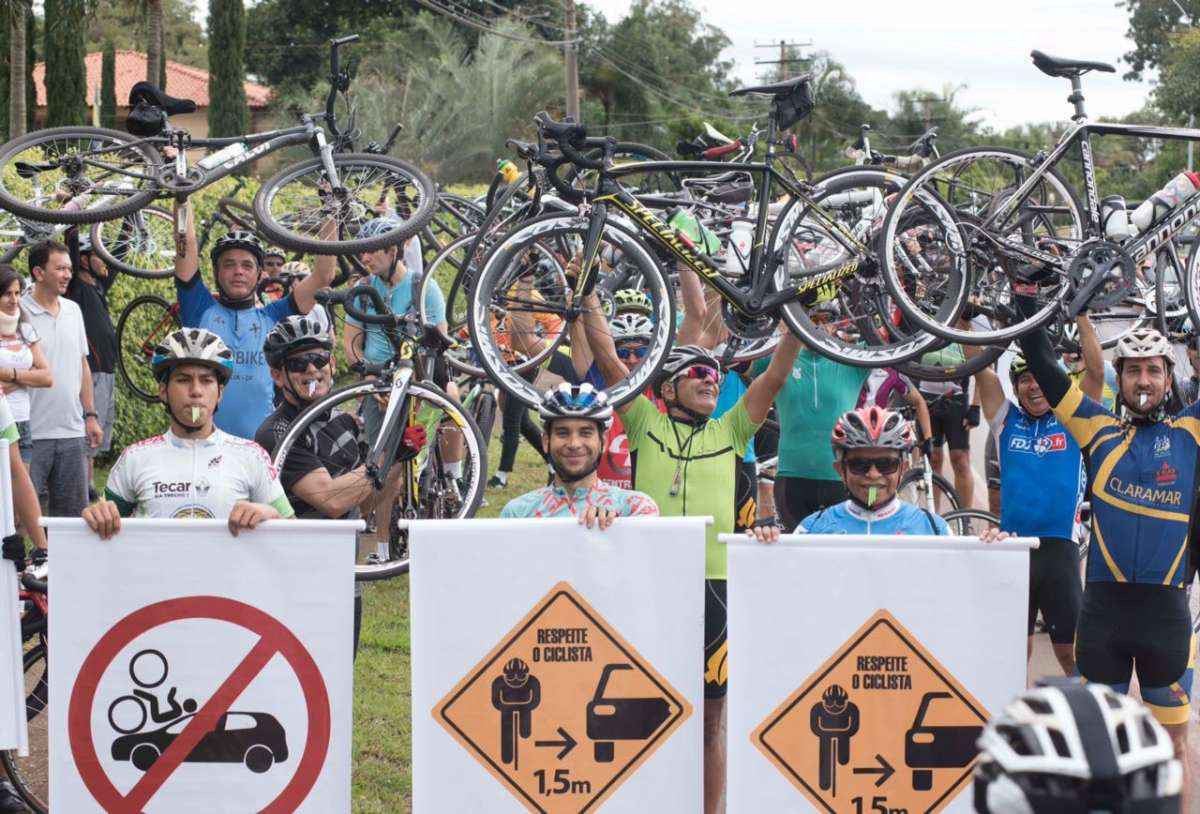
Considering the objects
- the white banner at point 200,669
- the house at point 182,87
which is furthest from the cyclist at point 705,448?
the house at point 182,87

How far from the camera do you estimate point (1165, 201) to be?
6805 mm

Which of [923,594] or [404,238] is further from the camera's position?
[404,238]

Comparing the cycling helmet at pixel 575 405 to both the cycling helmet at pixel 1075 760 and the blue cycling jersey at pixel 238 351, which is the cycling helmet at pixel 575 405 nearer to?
the blue cycling jersey at pixel 238 351

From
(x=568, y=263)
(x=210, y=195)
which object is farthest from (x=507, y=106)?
(x=568, y=263)

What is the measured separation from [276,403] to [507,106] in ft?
109

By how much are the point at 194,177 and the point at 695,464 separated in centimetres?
310

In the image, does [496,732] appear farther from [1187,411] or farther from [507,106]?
[507,106]

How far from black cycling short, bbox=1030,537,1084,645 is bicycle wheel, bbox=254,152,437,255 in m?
3.53

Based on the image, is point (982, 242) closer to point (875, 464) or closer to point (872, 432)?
point (872, 432)

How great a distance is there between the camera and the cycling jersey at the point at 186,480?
538 cm


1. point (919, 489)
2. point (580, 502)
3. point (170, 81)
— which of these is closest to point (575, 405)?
point (580, 502)

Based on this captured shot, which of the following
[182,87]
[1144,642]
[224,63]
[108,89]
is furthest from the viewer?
[182,87]

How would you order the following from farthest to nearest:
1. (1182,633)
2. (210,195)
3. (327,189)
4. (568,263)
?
(210,195) < (327,189) < (568,263) < (1182,633)

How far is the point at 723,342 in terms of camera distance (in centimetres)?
847
